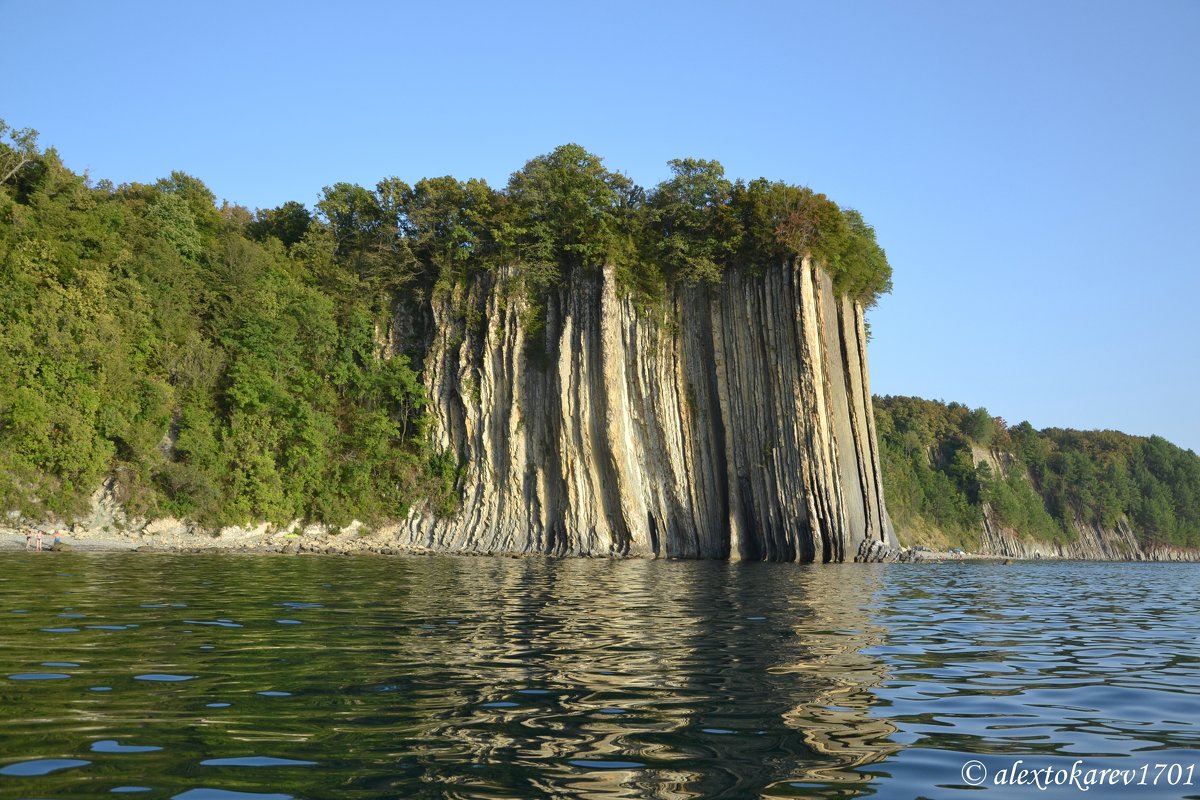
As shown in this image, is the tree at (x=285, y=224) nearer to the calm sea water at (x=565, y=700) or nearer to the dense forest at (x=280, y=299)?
the dense forest at (x=280, y=299)

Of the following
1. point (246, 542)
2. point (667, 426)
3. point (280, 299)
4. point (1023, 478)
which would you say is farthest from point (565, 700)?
point (1023, 478)

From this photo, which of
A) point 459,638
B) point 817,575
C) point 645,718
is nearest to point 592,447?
point 817,575

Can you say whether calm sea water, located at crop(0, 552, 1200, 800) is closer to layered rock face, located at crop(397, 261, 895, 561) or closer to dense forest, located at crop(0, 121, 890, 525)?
dense forest, located at crop(0, 121, 890, 525)

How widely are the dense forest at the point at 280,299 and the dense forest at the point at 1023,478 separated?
196ft

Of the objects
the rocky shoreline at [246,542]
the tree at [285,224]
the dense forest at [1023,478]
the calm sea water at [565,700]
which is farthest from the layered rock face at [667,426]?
the dense forest at [1023,478]

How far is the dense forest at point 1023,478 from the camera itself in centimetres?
10838

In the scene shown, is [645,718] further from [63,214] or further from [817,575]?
[63,214]

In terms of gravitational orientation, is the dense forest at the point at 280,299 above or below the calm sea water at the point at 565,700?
above

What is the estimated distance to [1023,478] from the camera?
127 metres

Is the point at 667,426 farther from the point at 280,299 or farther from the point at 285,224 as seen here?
the point at 285,224

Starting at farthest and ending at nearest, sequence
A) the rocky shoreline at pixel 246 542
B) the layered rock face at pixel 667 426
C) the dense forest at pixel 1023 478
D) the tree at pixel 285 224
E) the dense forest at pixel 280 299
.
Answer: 1. the dense forest at pixel 1023 478
2. the tree at pixel 285 224
3. the layered rock face at pixel 667 426
4. the dense forest at pixel 280 299
5. the rocky shoreline at pixel 246 542

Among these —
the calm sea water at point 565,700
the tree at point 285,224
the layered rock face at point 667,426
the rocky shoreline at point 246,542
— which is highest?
the tree at point 285,224

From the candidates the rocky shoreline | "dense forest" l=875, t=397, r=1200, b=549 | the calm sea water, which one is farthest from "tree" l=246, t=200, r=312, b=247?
"dense forest" l=875, t=397, r=1200, b=549

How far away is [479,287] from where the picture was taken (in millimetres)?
56969
